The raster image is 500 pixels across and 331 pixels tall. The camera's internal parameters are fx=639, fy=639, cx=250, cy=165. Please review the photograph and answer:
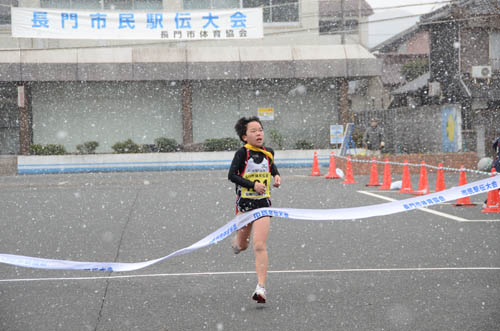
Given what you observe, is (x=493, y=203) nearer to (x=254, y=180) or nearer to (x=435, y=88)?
(x=254, y=180)

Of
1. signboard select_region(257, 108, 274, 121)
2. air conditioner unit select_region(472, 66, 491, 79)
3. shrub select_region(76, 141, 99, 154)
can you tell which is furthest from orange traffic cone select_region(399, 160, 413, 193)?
shrub select_region(76, 141, 99, 154)

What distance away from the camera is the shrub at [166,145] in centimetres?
3198

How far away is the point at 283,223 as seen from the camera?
11.2 m

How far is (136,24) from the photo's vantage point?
92.4 ft

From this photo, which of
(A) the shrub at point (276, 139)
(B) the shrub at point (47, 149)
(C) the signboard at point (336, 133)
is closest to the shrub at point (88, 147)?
(B) the shrub at point (47, 149)

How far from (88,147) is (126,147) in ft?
6.60

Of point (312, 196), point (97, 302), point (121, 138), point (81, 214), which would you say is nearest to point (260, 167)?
point (97, 302)

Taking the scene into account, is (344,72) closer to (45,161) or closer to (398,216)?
(45,161)

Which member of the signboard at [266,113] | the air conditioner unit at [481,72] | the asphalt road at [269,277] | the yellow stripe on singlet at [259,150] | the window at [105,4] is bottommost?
the asphalt road at [269,277]

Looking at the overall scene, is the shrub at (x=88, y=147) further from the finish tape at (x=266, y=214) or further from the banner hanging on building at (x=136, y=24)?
the finish tape at (x=266, y=214)

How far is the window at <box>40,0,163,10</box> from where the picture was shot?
3397cm

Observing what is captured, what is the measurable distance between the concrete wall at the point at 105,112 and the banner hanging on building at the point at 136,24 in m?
5.78

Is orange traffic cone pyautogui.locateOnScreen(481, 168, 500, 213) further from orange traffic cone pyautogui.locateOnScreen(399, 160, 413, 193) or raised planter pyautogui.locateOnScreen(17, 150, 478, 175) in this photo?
raised planter pyautogui.locateOnScreen(17, 150, 478, 175)

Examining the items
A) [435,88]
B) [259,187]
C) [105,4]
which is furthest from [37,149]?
[259,187]
